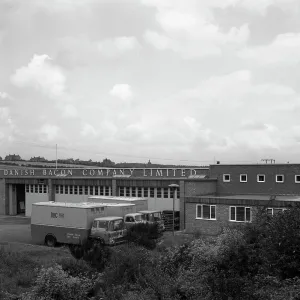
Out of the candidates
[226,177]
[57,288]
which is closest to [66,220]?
[57,288]

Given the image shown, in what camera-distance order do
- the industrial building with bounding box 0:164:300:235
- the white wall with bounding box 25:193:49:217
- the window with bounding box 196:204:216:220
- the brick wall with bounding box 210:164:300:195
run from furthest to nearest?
the white wall with bounding box 25:193:49:217, the brick wall with bounding box 210:164:300:195, the window with bounding box 196:204:216:220, the industrial building with bounding box 0:164:300:235

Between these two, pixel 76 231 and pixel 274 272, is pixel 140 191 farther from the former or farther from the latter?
pixel 274 272

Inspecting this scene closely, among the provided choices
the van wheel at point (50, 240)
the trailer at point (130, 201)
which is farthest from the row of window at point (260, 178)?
the van wheel at point (50, 240)

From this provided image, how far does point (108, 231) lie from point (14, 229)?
14618 millimetres

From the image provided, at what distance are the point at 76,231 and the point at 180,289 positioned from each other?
16.5 metres

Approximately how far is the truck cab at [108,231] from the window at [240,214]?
9084mm

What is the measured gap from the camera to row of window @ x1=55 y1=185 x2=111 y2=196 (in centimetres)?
4660

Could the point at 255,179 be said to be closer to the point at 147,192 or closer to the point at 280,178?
the point at 280,178

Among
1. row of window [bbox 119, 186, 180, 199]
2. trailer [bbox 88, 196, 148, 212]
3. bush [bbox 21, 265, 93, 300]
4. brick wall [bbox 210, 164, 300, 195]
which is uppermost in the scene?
brick wall [bbox 210, 164, 300, 195]

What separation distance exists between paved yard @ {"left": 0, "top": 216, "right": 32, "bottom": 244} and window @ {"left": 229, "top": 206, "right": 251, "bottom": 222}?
16123mm

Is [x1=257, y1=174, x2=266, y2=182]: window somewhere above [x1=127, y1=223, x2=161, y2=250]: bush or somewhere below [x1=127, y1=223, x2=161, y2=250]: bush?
above

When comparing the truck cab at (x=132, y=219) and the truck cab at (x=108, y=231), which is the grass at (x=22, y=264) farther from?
the truck cab at (x=132, y=219)

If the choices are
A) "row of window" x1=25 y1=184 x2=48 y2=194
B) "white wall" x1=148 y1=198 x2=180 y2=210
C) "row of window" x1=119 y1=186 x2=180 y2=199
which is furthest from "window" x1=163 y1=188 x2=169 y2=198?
"row of window" x1=25 y1=184 x2=48 y2=194

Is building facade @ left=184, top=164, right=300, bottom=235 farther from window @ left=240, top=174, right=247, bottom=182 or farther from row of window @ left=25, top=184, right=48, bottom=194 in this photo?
row of window @ left=25, top=184, right=48, bottom=194
